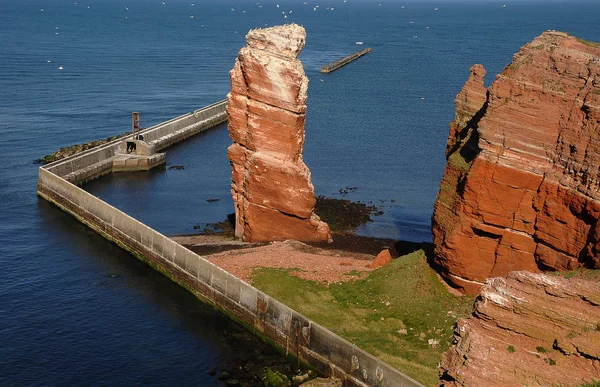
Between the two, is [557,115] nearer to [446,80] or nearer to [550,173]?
[550,173]

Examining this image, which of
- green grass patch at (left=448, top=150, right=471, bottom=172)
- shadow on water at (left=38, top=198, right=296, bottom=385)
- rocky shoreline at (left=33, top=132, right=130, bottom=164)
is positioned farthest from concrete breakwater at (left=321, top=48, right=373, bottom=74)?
green grass patch at (left=448, top=150, right=471, bottom=172)

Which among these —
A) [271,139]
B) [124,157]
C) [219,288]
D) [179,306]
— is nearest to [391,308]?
[219,288]

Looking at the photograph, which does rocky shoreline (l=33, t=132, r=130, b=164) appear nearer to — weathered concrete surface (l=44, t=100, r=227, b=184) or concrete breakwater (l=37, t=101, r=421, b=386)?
weathered concrete surface (l=44, t=100, r=227, b=184)

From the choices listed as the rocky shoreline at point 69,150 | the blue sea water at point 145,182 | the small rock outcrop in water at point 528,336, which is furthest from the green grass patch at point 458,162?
the rocky shoreline at point 69,150

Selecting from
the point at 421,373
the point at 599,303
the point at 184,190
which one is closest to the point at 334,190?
the point at 184,190

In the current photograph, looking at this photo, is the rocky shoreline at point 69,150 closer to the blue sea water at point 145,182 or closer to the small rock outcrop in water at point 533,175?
the blue sea water at point 145,182

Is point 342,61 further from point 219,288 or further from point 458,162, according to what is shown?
point 458,162
